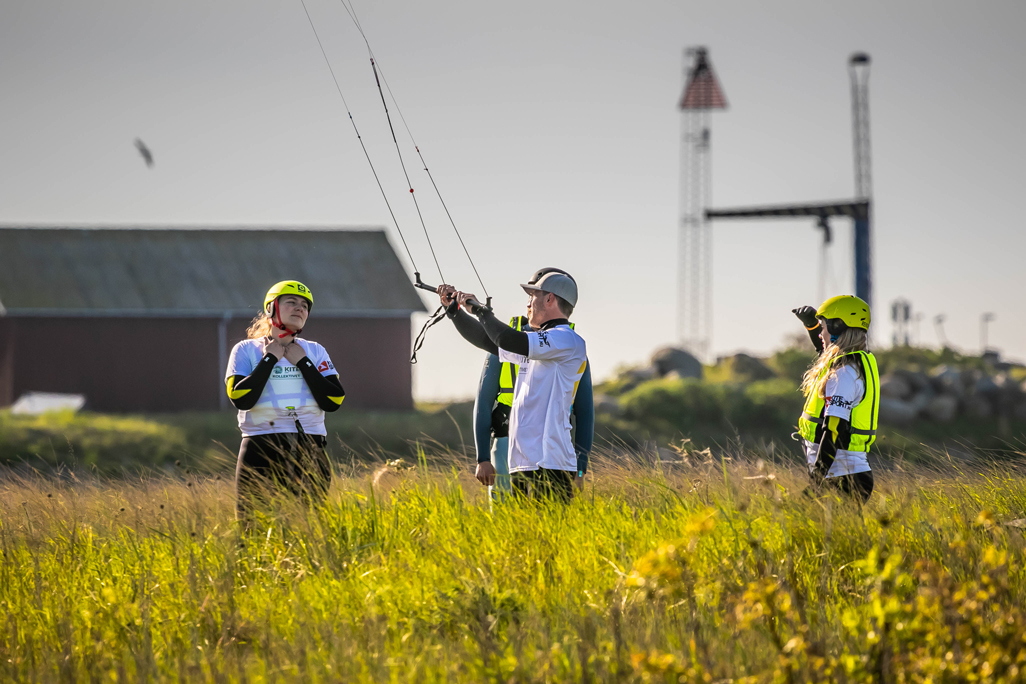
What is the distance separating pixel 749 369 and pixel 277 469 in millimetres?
28881

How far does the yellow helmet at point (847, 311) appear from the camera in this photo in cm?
569

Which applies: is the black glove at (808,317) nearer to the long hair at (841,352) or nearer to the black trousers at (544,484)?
the long hair at (841,352)

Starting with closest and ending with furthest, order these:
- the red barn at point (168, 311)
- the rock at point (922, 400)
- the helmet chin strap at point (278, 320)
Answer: the helmet chin strap at point (278, 320)
the red barn at point (168, 311)
the rock at point (922, 400)

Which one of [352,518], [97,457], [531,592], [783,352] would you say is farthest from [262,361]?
[783,352]

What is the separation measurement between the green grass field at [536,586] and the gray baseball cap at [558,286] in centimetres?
123

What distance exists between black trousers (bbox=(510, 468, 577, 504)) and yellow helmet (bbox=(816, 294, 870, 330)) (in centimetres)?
178

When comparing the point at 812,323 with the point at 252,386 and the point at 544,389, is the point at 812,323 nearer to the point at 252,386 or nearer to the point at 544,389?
the point at 544,389

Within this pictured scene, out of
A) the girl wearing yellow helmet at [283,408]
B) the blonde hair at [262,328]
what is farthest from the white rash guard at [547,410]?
the blonde hair at [262,328]

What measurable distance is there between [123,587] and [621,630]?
9.21 ft

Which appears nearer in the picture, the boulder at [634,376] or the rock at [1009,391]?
the rock at [1009,391]

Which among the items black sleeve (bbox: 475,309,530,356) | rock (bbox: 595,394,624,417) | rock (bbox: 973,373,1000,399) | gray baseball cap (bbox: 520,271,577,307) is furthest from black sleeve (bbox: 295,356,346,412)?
rock (bbox: 973,373,1000,399)

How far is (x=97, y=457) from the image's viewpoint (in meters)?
20.2

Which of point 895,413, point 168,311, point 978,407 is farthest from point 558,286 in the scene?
point 978,407

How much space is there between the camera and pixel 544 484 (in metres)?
5.67
